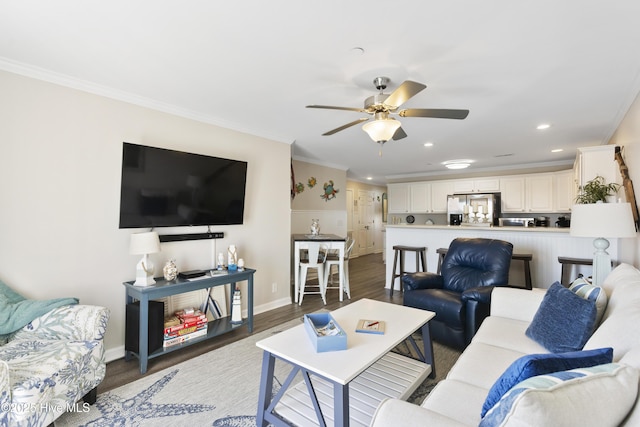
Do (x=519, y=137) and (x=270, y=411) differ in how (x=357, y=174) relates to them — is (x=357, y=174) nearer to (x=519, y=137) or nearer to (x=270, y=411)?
(x=519, y=137)

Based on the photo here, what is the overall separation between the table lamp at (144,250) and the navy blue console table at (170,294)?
0.24 feet

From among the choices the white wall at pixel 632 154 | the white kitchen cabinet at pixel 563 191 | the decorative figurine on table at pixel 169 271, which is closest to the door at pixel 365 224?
the white kitchen cabinet at pixel 563 191

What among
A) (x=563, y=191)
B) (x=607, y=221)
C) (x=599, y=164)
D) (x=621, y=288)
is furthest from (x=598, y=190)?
(x=563, y=191)

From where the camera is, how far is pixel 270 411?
1.82 meters

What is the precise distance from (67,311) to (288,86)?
7.71 feet

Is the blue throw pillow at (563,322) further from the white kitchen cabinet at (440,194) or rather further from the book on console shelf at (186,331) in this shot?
the white kitchen cabinet at (440,194)

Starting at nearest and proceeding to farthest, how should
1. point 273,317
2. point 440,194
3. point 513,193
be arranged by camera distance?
point 273,317 → point 513,193 → point 440,194

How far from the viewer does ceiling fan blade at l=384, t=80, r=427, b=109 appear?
Result: 1.91 metres

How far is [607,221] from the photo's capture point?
92.2 inches

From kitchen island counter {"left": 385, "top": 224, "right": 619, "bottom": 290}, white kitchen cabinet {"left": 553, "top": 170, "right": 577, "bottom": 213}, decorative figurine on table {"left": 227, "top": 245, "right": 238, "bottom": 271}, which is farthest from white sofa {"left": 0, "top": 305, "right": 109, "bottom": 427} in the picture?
white kitchen cabinet {"left": 553, "top": 170, "right": 577, "bottom": 213}

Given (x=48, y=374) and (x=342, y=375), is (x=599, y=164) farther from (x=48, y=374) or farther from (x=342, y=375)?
(x=48, y=374)

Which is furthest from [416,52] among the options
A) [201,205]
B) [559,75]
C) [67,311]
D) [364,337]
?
[67,311]

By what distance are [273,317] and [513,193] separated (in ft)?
18.0

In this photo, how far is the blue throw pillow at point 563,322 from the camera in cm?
166
